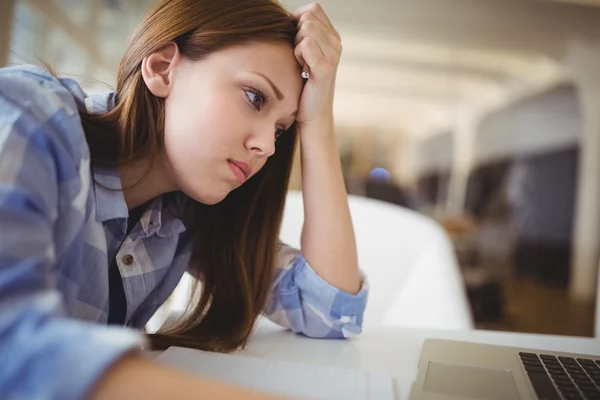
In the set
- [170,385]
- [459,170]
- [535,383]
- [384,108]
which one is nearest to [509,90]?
[459,170]

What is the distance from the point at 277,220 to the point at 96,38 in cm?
81

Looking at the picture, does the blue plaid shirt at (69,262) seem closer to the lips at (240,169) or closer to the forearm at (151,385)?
the forearm at (151,385)

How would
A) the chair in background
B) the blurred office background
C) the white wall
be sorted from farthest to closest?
1. the white wall
2. the blurred office background
3. the chair in background

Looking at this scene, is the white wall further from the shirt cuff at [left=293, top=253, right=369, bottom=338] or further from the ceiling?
the shirt cuff at [left=293, top=253, right=369, bottom=338]

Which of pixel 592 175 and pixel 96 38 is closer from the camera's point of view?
pixel 96 38

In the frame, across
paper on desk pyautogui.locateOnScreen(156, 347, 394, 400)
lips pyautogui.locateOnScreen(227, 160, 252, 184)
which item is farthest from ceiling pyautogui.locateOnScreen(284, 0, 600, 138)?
paper on desk pyautogui.locateOnScreen(156, 347, 394, 400)

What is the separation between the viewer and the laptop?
1.47 feet

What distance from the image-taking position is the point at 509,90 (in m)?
3.54

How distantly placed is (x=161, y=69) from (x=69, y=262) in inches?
10.7

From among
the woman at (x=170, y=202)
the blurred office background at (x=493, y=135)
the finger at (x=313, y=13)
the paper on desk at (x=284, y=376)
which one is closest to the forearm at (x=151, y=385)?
the woman at (x=170, y=202)

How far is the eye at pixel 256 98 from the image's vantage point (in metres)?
0.57

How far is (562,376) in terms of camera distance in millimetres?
492

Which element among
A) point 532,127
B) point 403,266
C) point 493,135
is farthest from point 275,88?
point 532,127

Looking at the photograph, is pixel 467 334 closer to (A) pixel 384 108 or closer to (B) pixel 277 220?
(B) pixel 277 220
